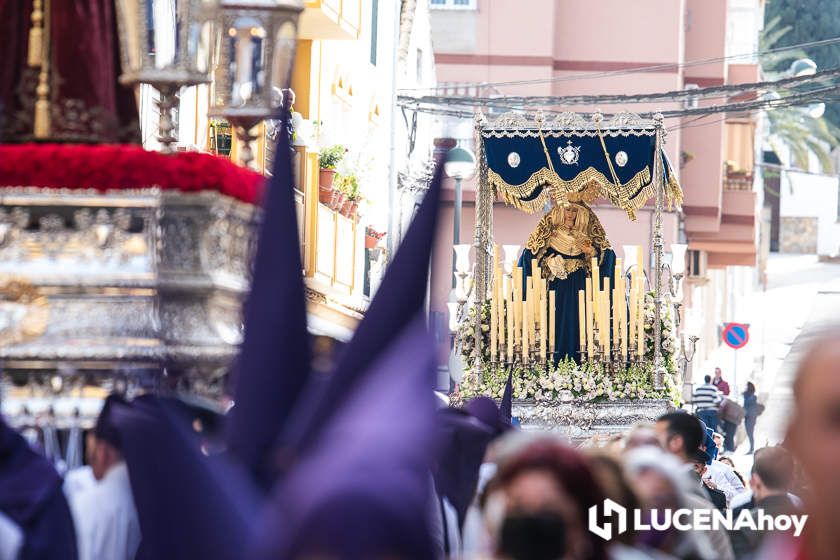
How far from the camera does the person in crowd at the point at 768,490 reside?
24.0ft

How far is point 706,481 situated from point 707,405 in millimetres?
15487

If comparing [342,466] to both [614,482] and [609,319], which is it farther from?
[609,319]

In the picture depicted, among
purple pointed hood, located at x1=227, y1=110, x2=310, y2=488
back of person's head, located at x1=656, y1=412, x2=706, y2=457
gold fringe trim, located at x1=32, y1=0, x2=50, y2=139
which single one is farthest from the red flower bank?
back of person's head, located at x1=656, y1=412, x2=706, y2=457

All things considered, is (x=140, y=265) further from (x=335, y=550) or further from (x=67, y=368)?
(x=335, y=550)

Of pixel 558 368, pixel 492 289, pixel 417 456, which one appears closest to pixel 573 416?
pixel 558 368

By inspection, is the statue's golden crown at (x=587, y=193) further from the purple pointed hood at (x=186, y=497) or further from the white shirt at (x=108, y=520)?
the purple pointed hood at (x=186, y=497)

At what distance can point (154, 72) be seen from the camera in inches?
243

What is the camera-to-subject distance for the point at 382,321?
3816mm

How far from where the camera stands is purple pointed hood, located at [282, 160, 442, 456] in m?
3.69

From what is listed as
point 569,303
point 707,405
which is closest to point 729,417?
point 707,405

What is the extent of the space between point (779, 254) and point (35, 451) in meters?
74.9

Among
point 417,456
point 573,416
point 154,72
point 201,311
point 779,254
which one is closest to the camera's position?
point 417,456

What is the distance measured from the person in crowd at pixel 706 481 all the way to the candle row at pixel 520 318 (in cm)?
670

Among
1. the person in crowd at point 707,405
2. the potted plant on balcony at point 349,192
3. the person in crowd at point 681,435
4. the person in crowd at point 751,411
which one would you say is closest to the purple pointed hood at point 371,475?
the person in crowd at point 681,435
